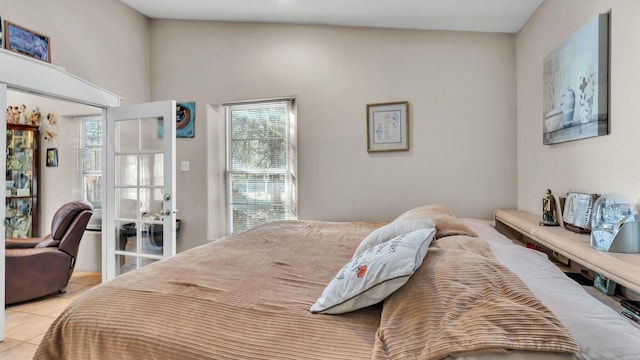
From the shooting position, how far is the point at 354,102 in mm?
3035

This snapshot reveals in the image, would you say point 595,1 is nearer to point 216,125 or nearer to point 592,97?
point 592,97

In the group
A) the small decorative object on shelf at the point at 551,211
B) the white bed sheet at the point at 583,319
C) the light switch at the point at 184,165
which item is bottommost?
the white bed sheet at the point at 583,319

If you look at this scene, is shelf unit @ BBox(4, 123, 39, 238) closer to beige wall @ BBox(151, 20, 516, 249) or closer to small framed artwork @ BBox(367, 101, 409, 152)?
beige wall @ BBox(151, 20, 516, 249)

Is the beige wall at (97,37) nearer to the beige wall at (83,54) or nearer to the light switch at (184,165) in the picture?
the beige wall at (83,54)

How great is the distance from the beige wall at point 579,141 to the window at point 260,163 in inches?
80.6

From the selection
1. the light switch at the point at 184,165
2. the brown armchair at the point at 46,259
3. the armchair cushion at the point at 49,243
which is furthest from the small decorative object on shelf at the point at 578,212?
the armchair cushion at the point at 49,243

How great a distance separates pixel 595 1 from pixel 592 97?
1.65 ft

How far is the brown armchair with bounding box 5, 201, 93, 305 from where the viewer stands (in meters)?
2.78

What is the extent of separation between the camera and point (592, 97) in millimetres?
1597

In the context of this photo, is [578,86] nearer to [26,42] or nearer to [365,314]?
[365,314]

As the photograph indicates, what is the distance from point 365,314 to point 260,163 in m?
2.62

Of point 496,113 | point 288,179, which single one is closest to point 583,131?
point 496,113

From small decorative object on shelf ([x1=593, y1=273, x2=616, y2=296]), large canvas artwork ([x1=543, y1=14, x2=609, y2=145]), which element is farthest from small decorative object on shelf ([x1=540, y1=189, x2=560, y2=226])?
small decorative object on shelf ([x1=593, y1=273, x2=616, y2=296])

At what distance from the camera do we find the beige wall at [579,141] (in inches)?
53.9
